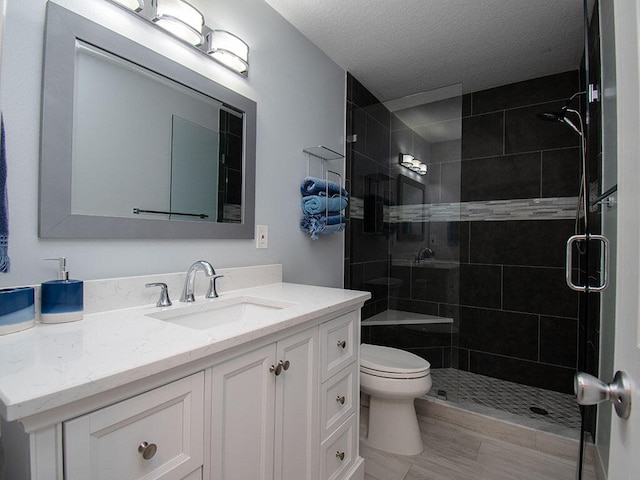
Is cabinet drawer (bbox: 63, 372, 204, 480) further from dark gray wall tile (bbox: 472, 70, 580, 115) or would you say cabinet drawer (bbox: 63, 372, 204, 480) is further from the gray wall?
dark gray wall tile (bbox: 472, 70, 580, 115)

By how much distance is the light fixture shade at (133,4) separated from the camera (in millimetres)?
1105

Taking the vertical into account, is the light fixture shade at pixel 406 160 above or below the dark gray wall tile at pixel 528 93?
below

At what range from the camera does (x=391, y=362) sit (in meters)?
1.89

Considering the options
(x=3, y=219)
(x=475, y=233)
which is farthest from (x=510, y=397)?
(x=3, y=219)

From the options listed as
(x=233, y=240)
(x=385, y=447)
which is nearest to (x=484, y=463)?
(x=385, y=447)

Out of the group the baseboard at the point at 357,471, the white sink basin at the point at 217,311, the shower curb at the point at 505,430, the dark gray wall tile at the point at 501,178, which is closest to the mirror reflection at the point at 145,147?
the white sink basin at the point at 217,311

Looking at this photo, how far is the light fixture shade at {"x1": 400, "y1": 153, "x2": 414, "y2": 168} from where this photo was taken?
248 cm

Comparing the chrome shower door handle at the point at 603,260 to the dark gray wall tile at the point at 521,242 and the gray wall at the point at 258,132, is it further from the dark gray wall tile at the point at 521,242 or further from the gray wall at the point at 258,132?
the dark gray wall tile at the point at 521,242

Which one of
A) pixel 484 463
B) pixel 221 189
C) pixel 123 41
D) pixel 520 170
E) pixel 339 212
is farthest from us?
pixel 520 170

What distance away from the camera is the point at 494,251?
2.68 m

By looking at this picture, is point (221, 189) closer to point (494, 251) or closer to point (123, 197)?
point (123, 197)

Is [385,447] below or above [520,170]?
below

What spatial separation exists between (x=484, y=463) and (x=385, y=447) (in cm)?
51

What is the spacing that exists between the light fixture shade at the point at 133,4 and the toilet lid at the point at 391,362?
1906mm
